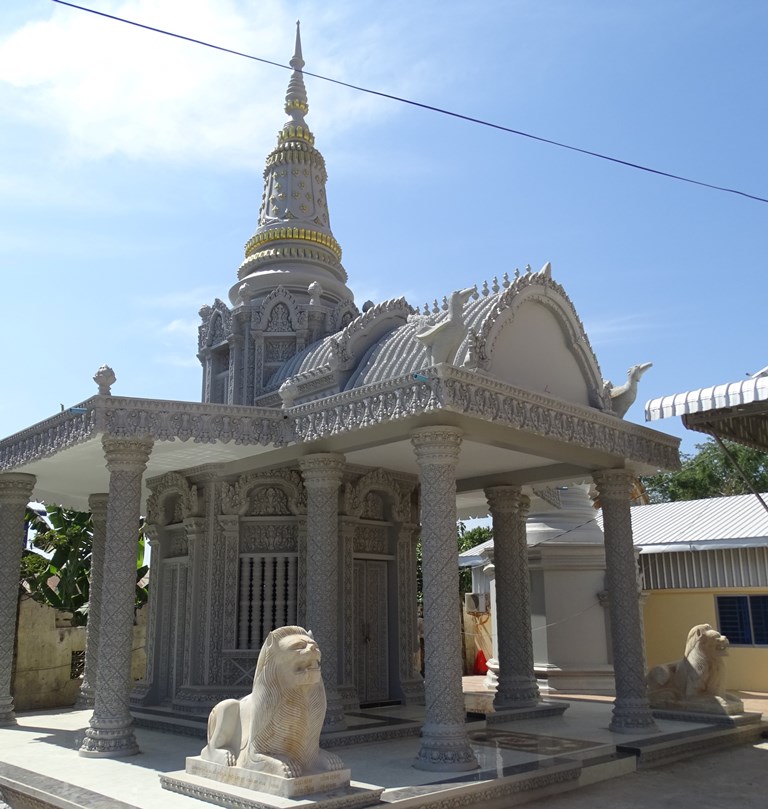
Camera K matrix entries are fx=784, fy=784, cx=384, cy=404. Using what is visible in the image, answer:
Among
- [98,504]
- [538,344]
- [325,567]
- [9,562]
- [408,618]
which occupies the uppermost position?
[538,344]

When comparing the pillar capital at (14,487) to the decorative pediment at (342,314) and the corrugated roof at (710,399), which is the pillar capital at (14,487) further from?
the corrugated roof at (710,399)

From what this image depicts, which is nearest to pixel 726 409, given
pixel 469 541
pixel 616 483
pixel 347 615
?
pixel 616 483

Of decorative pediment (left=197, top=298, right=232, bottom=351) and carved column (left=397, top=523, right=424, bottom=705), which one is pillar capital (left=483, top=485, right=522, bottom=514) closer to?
carved column (left=397, top=523, right=424, bottom=705)

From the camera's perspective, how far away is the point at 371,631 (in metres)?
10.9

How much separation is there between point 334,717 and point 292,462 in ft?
10.1

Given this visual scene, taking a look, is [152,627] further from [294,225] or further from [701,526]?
[701,526]

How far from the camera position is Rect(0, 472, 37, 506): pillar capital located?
1045 cm

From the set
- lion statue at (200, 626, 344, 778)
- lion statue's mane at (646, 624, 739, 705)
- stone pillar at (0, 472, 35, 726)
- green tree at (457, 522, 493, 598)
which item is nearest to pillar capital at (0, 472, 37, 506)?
stone pillar at (0, 472, 35, 726)

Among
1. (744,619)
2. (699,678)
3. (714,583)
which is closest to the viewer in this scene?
(699,678)

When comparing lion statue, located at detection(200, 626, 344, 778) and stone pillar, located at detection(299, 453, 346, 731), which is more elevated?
stone pillar, located at detection(299, 453, 346, 731)

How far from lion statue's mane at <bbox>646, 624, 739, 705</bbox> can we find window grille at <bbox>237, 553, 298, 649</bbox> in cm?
523

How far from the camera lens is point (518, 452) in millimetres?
9648

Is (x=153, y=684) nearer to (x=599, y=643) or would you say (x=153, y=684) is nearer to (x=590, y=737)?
(x=590, y=737)

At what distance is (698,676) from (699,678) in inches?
1.4
